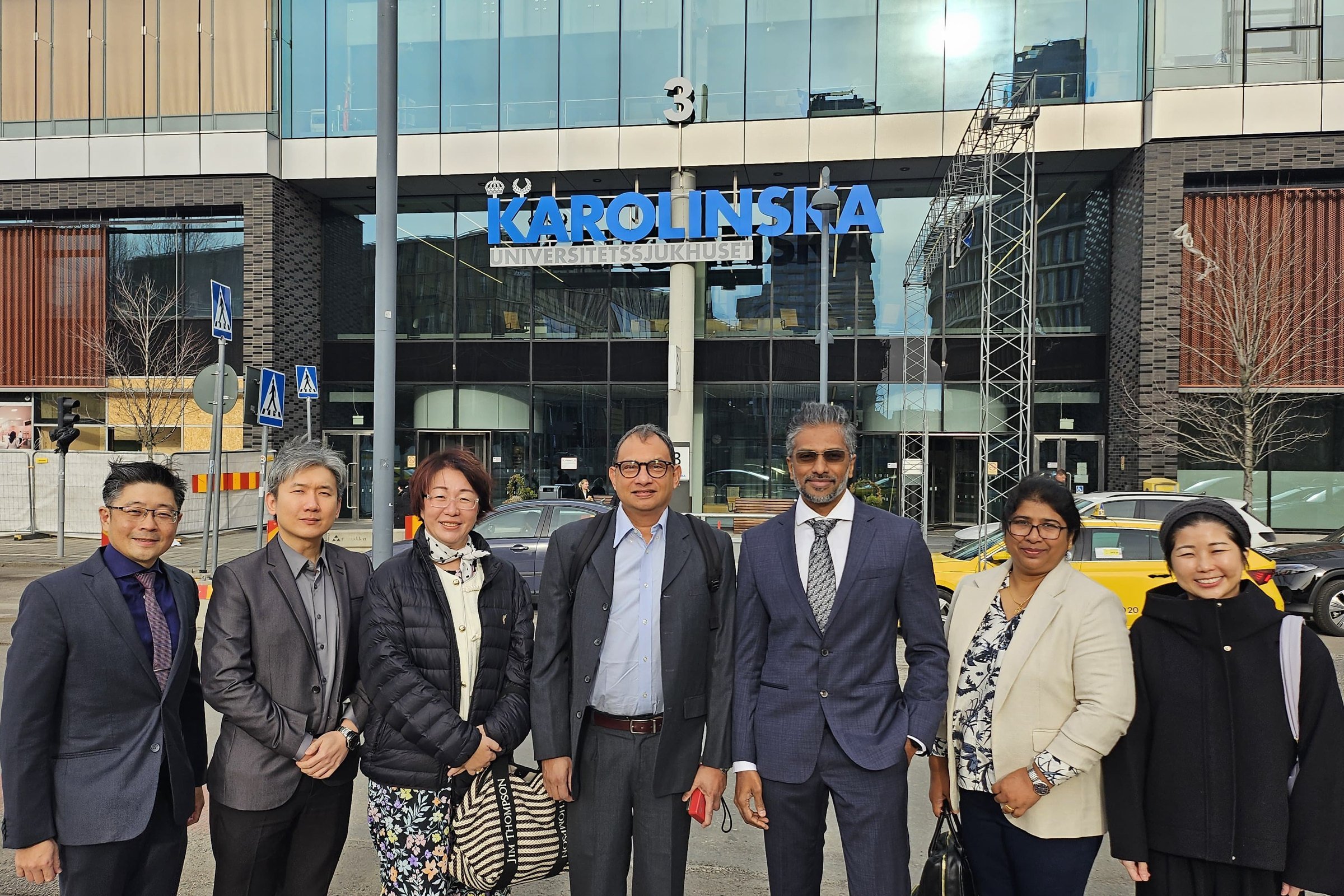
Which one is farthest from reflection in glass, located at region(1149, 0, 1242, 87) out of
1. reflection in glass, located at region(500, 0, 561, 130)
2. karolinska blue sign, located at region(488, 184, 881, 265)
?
reflection in glass, located at region(500, 0, 561, 130)

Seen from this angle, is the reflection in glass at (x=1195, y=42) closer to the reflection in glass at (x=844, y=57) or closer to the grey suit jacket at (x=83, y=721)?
the reflection in glass at (x=844, y=57)

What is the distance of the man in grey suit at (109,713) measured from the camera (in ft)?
8.04

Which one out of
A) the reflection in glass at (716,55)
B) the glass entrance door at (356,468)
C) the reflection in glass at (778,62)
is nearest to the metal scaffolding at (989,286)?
the reflection in glass at (778,62)

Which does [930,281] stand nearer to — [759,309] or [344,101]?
[759,309]

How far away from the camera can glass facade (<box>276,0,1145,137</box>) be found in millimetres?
19500

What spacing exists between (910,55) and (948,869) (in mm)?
20898

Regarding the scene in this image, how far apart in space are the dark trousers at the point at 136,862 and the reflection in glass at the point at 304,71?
22.4 metres

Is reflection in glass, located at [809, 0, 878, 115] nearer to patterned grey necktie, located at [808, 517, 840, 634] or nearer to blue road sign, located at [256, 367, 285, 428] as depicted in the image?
blue road sign, located at [256, 367, 285, 428]

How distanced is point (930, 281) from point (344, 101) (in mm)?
15980

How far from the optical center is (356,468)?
923 inches

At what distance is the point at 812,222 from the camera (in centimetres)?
2055

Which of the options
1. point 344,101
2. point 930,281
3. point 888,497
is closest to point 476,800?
point 888,497

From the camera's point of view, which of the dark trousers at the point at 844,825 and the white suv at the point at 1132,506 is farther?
the white suv at the point at 1132,506

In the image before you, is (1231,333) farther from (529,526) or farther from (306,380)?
(306,380)
